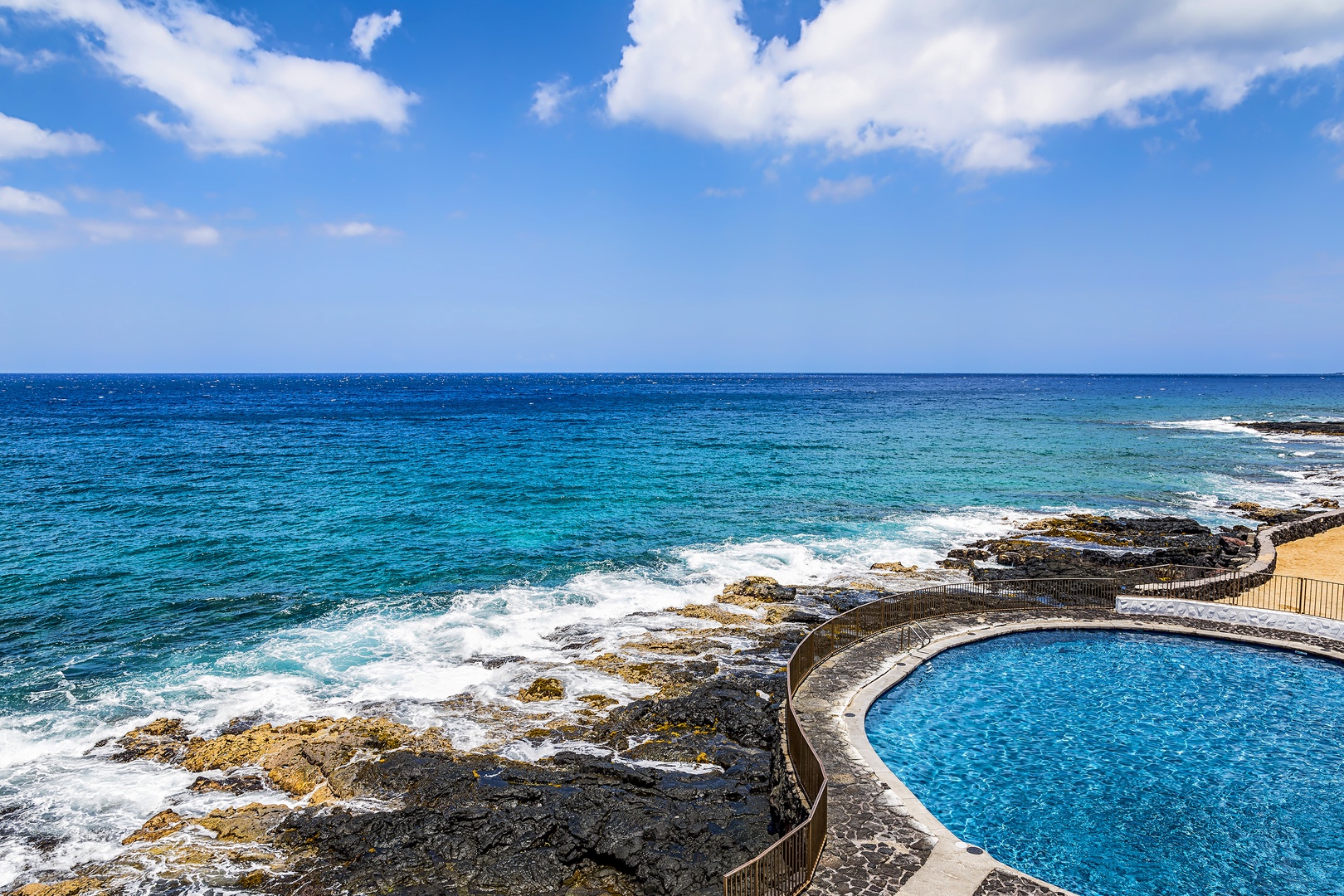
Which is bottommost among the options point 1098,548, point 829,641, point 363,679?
point 363,679

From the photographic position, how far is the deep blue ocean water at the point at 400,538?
1770 centimetres

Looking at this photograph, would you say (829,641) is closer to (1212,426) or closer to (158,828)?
(158,828)

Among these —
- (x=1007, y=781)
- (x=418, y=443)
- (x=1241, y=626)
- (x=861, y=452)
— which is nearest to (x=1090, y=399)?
(x=861, y=452)

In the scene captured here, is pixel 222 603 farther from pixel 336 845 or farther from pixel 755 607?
pixel 755 607

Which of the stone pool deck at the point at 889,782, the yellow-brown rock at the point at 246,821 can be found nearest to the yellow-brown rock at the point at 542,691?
the yellow-brown rock at the point at 246,821

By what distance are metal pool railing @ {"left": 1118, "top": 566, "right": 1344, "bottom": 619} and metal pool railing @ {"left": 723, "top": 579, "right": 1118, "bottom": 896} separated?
1839 millimetres

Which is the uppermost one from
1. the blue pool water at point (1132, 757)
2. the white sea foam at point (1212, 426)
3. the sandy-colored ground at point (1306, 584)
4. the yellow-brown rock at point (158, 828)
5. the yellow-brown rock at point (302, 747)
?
the white sea foam at point (1212, 426)

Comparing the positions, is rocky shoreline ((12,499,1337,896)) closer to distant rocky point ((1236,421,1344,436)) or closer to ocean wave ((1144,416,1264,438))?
ocean wave ((1144,416,1264,438))

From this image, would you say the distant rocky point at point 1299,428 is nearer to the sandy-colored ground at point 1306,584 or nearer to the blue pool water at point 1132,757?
the sandy-colored ground at point 1306,584

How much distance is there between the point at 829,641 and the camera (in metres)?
17.6

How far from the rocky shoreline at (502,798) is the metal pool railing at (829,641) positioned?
0.86 metres

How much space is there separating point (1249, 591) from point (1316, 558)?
22.2 ft

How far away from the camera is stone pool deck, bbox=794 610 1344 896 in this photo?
9547 mm

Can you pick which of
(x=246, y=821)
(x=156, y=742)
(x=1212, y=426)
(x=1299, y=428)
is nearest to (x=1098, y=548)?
(x=246, y=821)
